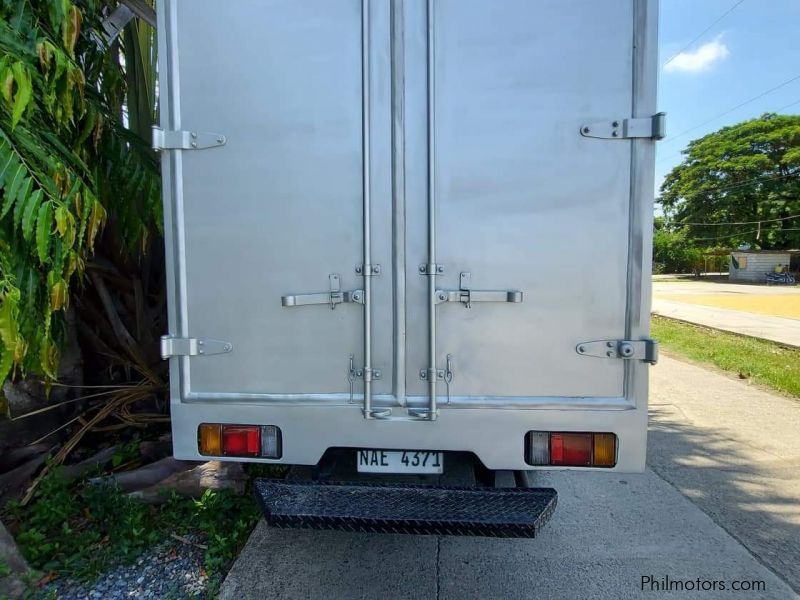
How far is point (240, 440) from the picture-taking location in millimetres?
2320

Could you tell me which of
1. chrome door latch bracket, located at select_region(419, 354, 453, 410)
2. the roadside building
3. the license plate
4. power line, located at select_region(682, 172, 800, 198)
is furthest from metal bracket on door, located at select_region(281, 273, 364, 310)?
power line, located at select_region(682, 172, 800, 198)

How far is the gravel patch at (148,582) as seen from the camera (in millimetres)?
2398

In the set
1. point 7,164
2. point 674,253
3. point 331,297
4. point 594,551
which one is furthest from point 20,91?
point 674,253

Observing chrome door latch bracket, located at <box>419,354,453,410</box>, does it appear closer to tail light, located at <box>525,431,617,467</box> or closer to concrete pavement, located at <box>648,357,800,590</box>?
tail light, located at <box>525,431,617,467</box>

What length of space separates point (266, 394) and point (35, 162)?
4.49ft

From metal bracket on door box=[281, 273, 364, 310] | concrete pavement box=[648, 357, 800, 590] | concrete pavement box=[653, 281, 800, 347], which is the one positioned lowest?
concrete pavement box=[648, 357, 800, 590]

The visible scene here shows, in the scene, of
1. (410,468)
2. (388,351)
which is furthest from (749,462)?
(388,351)

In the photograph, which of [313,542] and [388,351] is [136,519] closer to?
[313,542]

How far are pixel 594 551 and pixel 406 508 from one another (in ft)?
4.40

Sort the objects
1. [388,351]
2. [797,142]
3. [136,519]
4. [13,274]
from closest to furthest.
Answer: [13,274] < [388,351] < [136,519] < [797,142]

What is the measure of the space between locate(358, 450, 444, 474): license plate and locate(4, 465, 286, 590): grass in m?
0.97

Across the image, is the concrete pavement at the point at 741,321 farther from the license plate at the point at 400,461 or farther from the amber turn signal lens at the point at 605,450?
the license plate at the point at 400,461

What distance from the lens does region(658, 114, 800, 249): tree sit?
40.5 metres

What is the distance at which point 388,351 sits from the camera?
222 cm
